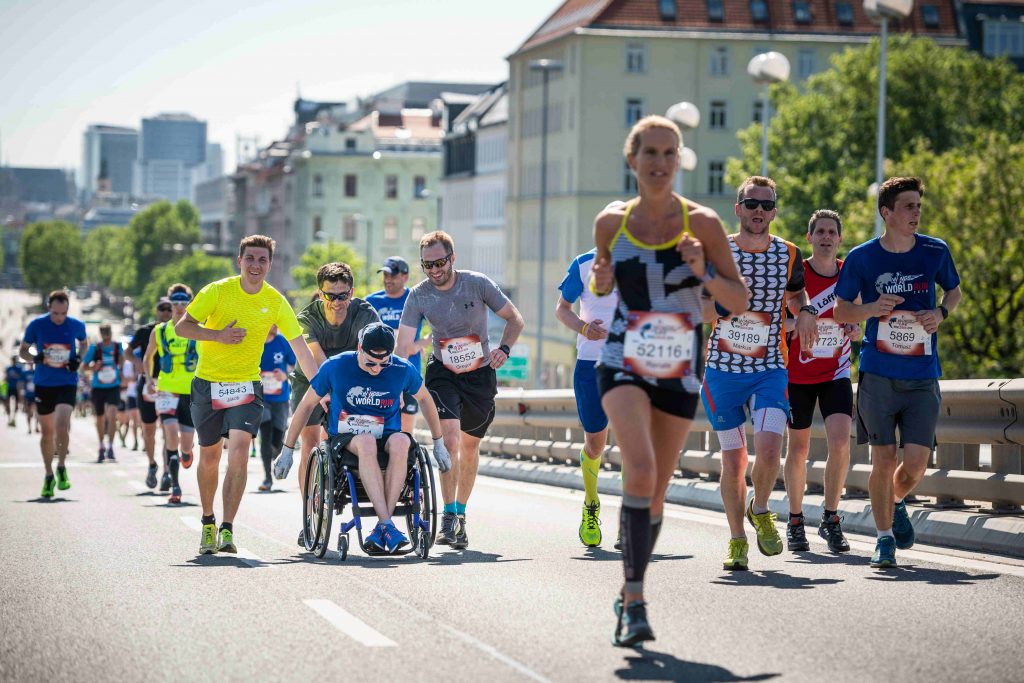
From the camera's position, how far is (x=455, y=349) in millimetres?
13133

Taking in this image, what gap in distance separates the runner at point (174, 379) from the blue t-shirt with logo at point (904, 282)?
29.5 feet

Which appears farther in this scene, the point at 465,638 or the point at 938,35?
the point at 938,35

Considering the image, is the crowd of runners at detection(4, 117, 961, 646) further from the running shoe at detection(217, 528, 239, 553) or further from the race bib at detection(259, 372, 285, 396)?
the race bib at detection(259, 372, 285, 396)

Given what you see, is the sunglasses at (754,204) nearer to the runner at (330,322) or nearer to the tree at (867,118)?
the runner at (330,322)

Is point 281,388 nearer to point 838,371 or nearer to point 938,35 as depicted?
point 838,371

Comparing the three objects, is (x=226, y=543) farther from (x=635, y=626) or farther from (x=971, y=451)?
(x=635, y=626)

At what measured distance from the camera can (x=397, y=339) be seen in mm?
13211

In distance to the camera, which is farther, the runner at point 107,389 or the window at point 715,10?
the window at point 715,10

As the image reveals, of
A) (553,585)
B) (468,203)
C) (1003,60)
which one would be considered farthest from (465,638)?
(468,203)

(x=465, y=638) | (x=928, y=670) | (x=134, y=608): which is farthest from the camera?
(x=134, y=608)

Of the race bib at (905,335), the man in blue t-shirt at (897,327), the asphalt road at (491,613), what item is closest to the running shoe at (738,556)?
the asphalt road at (491,613)

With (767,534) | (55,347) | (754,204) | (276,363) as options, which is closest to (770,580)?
(767,534)

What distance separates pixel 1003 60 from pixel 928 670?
77.1m

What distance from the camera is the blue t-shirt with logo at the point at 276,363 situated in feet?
71.7
